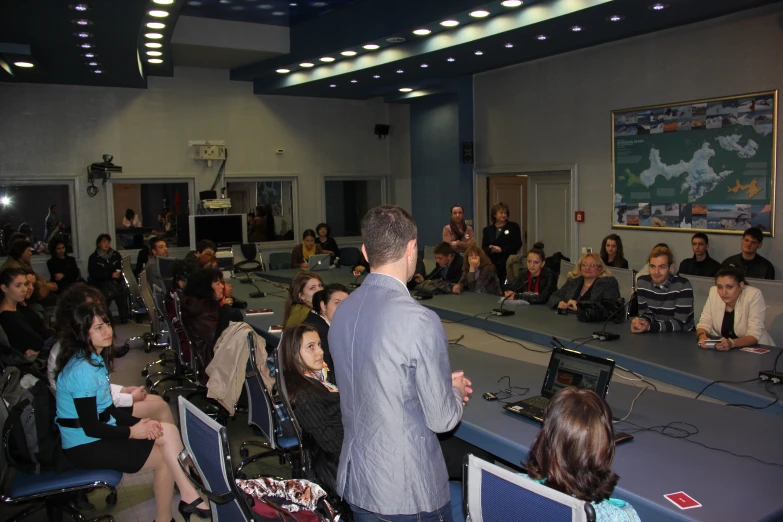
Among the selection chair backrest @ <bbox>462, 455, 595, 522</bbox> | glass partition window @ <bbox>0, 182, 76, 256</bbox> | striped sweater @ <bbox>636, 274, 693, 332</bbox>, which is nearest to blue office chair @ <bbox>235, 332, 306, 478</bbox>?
chair backrest @ <bbox>462, 455, 595, 522</bbox>

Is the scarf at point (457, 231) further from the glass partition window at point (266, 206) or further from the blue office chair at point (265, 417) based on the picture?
the blue office chair at point (265, 417)

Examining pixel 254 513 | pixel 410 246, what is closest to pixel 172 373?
pixel 254 513

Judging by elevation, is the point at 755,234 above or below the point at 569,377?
above

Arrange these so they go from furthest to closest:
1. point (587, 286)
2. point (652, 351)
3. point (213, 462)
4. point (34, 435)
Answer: point (587, 286) < point (652, 351) < point (34, 435) < point (213, 462)

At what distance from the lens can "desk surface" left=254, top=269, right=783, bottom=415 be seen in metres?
3.14

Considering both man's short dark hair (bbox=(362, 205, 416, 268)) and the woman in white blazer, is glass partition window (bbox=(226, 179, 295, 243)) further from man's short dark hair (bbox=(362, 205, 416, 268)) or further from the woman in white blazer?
man's short dark hair (bbox=(362, 205, 416, 268))

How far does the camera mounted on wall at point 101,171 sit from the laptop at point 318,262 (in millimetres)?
3203

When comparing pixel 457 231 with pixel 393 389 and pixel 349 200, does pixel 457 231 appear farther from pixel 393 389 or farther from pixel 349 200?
pixel 393 389

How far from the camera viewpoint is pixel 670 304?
167 inches

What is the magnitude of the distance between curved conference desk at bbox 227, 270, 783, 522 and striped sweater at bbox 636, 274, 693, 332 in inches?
5.9

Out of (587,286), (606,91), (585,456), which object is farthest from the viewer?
(606,91)

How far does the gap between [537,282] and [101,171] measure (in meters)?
6.47

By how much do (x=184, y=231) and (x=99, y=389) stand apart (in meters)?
7.51

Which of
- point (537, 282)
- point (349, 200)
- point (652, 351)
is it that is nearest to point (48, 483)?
point (652, 351)
